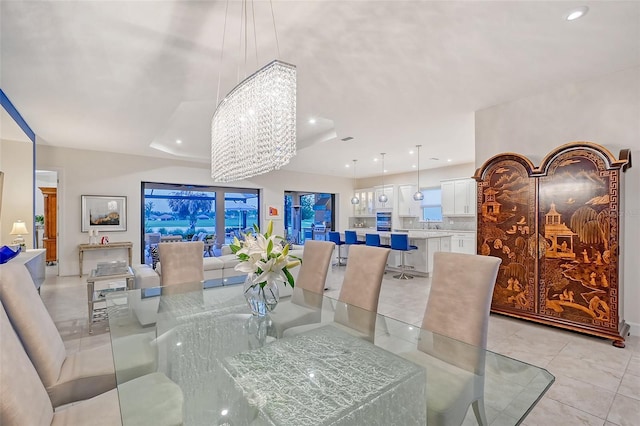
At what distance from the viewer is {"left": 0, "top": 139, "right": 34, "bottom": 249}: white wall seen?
4.79 metres

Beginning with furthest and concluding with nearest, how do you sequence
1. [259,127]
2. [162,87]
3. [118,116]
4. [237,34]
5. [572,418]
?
[118,116] → [162,87] → [237,34] → [259,127] → [572,418]

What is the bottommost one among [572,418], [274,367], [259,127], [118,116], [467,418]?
[572,418]

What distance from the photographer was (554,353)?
2.74m

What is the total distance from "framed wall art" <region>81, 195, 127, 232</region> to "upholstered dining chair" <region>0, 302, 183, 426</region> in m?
6.12

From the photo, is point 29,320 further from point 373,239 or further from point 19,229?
point 373,239

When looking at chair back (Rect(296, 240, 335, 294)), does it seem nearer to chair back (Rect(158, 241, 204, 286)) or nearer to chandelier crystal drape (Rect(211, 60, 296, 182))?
chandelier crystal drape (Rect(211, 60, 296, 182))

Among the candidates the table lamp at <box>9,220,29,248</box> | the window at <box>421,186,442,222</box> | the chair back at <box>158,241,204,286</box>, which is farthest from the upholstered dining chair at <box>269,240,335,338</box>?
the window at <box>421,186,442,222</box>

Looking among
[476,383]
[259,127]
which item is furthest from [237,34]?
[476,383]

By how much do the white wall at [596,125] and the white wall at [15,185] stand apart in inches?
285

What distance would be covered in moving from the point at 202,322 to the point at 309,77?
2561mm

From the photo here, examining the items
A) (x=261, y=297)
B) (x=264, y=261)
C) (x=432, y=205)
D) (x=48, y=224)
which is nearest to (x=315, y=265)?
(x=261, y=297)

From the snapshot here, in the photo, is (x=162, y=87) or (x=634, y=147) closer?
(x=634, y=147)

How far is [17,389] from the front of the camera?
2.95 ft

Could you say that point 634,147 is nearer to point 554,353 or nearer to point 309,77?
point 554,353
